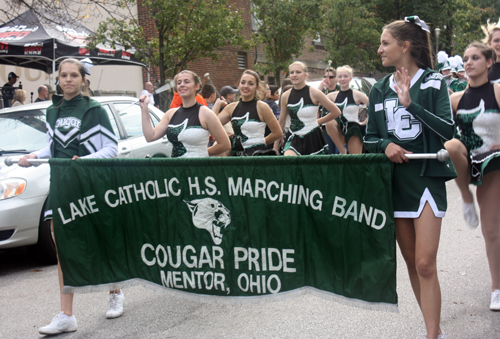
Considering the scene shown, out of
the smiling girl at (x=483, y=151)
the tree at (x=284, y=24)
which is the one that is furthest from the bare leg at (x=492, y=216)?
the tree at (x=284, y=24)

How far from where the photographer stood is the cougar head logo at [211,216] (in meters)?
3.74

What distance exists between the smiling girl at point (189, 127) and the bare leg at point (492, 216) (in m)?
2.23

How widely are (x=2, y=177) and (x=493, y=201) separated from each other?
4.87m

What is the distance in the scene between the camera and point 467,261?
5742 mm

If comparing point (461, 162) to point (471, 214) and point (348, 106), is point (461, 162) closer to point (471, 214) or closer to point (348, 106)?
point (471, 214)

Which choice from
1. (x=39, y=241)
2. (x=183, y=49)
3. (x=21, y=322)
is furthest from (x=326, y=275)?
(x=183, y=49)

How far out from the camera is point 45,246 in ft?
20.4

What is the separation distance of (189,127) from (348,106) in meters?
5.04

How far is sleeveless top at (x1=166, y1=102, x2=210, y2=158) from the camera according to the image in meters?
4.84

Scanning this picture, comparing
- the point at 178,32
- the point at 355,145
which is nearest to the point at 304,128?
the point at 355,145

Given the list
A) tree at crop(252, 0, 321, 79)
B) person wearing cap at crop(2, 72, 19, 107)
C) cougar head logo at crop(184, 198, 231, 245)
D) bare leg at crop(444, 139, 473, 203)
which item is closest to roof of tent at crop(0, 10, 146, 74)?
person wearing cap at crop(2, 72, 19, 107)

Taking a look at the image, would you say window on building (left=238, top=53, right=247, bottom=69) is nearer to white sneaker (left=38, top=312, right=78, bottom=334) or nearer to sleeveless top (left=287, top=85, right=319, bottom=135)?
sleeveless top (left=287, top=85, right=319, bottom=135)

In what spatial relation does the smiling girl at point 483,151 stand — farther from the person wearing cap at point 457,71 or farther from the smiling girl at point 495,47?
the person wearing cap at point 457,71

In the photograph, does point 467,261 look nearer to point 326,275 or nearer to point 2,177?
point 326,275
